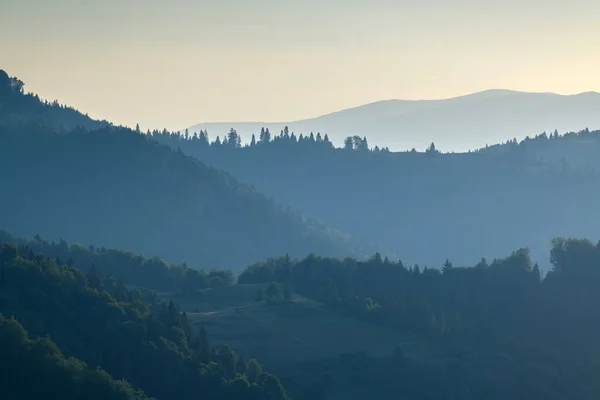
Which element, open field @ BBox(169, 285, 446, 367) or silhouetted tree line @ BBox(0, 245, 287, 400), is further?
open field @ BBox(169, 285, 446, 367)

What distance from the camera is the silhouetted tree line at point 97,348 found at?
131m

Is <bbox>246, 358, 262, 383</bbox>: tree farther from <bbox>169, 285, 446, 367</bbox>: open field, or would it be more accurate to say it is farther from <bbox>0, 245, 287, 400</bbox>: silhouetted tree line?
<bbox>169, 285, 446, 367</bbox>: open field

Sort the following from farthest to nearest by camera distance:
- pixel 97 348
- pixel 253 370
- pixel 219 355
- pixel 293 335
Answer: pixel 293 335
pixel 219 355
pixel 253 370
pixel 97 348

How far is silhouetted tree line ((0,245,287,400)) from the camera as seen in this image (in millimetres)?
130625

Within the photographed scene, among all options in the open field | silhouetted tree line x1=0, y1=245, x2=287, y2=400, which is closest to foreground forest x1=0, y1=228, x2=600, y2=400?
silhouetted tree line x1=0, y1=245, x2=287, y2=400

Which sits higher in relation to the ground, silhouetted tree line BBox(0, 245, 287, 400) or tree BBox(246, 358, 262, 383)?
silhouetted tree line BBox(0, 245, 287, 400)

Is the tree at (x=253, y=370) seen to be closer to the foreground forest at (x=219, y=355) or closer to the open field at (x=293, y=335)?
the foreground forest at (x=219, y=355)

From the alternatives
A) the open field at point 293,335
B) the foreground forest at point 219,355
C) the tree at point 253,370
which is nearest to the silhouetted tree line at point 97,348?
the tree at point 253,370

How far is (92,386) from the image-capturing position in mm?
130250

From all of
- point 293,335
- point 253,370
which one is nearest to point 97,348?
point 253,370

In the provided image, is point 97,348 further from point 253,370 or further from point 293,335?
point 293,335

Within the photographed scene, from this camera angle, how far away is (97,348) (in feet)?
505

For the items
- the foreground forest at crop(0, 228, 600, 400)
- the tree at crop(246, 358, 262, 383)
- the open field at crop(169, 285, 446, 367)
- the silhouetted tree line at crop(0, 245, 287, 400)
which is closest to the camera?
the silhouetted tree line at crop(0, 245, 287, 400)

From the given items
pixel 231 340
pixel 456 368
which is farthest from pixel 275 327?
pixel 456 368
